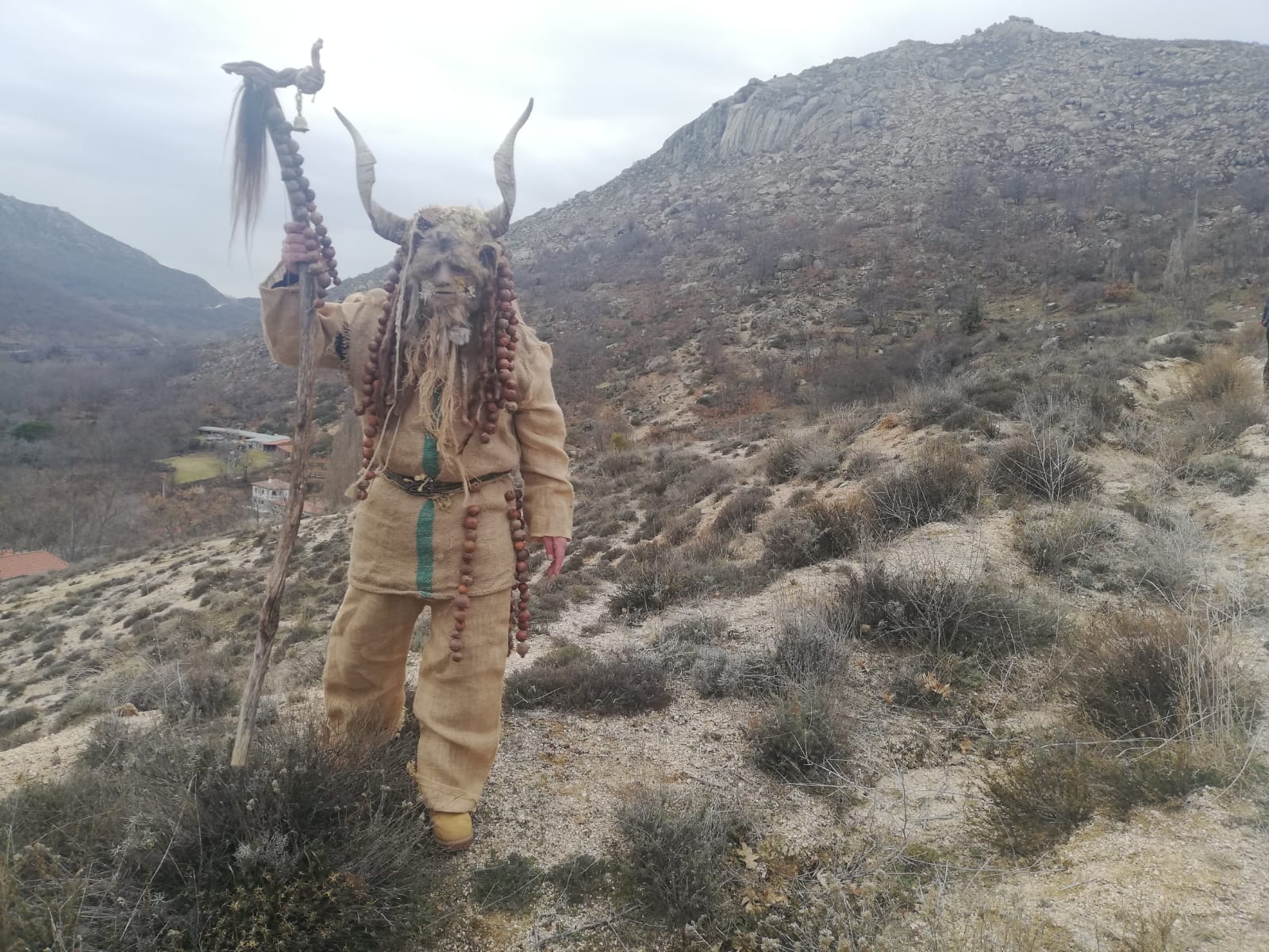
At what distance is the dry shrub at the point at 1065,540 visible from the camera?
4.15 metres

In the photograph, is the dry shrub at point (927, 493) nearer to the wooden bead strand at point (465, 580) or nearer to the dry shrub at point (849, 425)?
the dry shrub at point (849, 425)

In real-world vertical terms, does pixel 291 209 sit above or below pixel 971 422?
above

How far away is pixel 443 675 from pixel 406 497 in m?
0.60

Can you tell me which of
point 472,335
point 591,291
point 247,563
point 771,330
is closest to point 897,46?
point 591,291

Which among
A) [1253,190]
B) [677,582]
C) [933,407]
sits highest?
[1253,190]

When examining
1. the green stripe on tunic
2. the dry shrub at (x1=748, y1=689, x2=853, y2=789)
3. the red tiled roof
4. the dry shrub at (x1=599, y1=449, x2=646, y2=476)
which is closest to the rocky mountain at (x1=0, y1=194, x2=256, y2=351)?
the red tiled roof

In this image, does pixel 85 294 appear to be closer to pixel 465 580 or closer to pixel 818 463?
pixel 818 463

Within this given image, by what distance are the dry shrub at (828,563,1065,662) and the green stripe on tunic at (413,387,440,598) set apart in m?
2.38

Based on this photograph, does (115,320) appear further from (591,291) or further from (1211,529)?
(1211,529)

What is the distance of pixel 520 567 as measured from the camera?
91.4 inches

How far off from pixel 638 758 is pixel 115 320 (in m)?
106

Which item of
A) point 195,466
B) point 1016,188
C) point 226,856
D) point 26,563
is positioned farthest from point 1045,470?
point 195,466

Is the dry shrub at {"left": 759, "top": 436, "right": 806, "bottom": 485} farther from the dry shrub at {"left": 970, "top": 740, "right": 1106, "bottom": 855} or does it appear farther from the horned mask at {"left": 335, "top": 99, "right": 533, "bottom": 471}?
the horned mask at {"left": 335, "top": 99, "right": 533, "bottom": 471}

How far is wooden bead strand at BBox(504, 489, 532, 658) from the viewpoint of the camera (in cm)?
226
